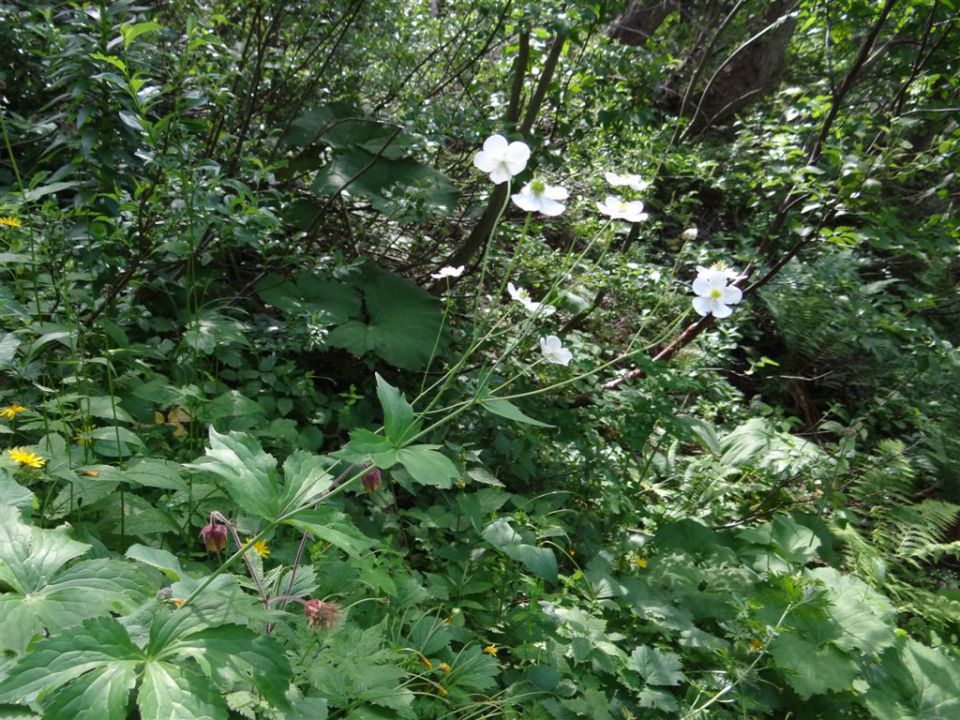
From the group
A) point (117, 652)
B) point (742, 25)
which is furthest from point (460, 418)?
point (742, 25)

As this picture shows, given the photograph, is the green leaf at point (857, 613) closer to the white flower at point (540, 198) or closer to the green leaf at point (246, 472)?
the white flower at point (540, 198)

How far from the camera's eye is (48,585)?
3.38 ft

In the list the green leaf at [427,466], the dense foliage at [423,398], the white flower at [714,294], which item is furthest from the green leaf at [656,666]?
the green leaf at [427,466]

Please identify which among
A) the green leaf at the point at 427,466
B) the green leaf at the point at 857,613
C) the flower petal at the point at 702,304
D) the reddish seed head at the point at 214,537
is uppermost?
the flower petal at the point at 702,304

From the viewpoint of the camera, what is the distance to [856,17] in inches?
119

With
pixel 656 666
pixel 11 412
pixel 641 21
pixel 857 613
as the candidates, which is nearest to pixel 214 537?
pixel 11 412

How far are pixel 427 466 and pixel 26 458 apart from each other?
2.94 ft

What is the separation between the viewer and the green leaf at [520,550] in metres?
1.70

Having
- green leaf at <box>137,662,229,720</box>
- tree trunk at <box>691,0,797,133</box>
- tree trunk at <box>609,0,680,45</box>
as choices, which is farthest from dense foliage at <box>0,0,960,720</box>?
tree trunk at <box>691,0,797,133</box>

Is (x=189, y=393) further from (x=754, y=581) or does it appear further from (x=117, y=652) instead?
(x=754, y=581)

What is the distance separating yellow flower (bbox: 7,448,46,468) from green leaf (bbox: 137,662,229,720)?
68 cm

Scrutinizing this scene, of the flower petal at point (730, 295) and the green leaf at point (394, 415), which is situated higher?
the flower petal at point (730, 295)

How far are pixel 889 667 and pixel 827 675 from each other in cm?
31

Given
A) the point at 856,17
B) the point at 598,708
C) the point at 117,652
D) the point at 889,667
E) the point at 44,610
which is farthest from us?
the point at 856,17
